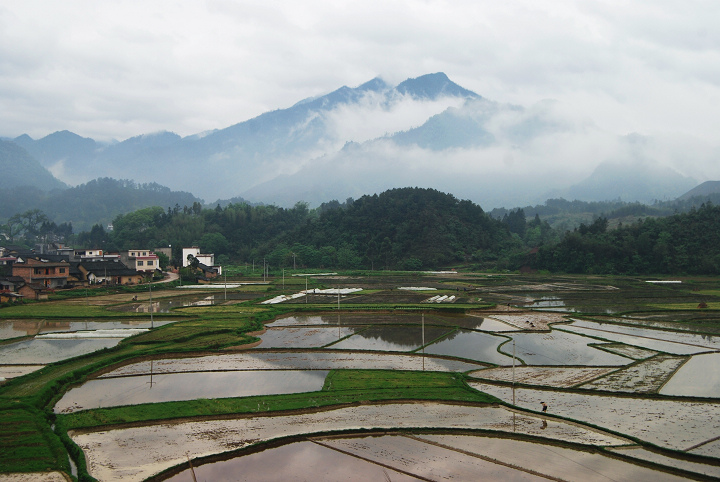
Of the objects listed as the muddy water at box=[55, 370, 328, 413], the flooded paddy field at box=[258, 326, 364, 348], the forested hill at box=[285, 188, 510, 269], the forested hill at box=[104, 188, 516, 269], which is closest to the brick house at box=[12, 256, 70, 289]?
the flooded paddy field at box=[258, 326, 364, 348]

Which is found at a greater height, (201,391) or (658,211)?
(658,211)

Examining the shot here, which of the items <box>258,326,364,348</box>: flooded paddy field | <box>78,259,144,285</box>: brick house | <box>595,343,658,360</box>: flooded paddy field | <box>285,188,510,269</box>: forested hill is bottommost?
<box>595,343,658,360</box>: flooded paddy field

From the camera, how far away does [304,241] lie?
87.0 meters

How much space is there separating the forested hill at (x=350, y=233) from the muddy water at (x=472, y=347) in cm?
4991

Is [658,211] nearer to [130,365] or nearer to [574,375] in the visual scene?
[574,375]

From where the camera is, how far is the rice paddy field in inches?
473

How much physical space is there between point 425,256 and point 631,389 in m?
60.5

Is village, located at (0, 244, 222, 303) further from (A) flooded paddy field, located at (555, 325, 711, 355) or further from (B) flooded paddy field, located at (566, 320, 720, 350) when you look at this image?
(B) flooded paddy field, located at (566, 320, 720, 350)

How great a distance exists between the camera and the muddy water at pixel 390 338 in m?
24.2

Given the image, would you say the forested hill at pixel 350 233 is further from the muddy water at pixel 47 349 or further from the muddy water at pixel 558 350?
the muddy water at pixel 47 349

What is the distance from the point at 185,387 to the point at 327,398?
505 centimetres

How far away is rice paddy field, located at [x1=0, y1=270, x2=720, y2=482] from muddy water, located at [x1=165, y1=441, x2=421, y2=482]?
5 centimetres

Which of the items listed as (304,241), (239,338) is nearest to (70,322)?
(239,338)

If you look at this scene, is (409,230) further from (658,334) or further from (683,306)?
(658,334)
